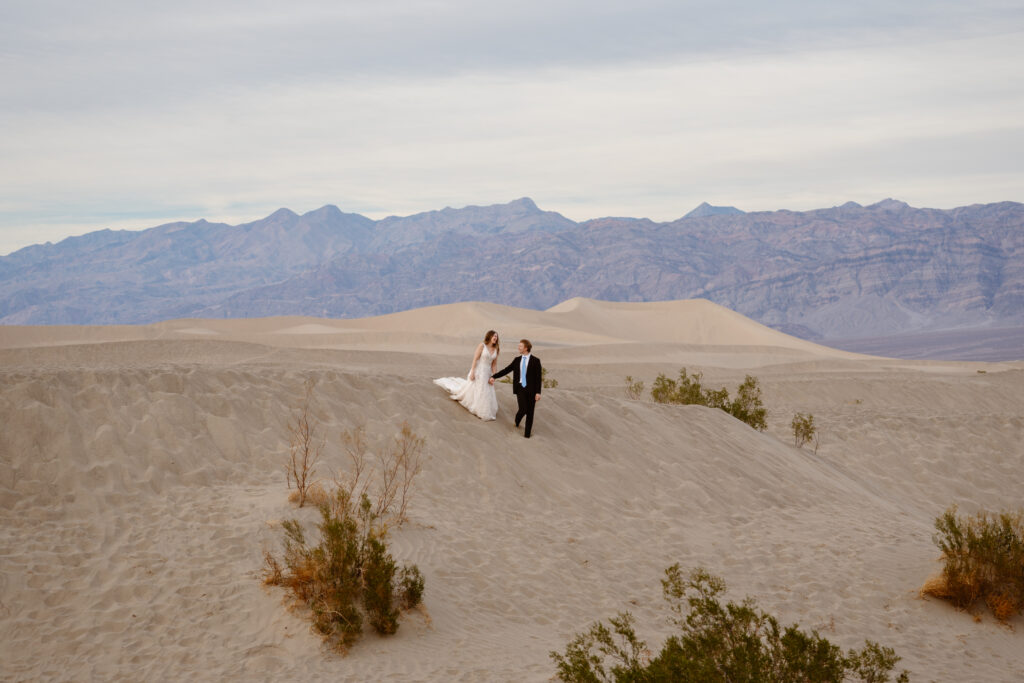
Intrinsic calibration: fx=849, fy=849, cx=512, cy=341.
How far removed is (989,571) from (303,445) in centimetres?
790

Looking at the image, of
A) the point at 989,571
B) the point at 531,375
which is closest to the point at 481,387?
the point at 531,375

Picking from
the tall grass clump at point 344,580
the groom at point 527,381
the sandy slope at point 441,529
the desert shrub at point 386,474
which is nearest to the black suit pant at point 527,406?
the groom at point 527,381

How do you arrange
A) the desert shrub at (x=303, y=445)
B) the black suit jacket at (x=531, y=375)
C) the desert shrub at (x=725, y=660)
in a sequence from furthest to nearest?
the black suit jacket at (x=531, y=375) → the desert shrub at (x=303, y=445) → the desert shrub at (x=725, y=660)

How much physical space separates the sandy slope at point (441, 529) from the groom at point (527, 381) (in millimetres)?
448

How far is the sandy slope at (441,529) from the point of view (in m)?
6.79

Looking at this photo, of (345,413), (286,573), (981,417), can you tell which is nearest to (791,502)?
(345,413)

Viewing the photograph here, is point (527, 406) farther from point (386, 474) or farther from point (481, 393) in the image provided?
point (386, 474)

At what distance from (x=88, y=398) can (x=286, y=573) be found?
14.7 feet

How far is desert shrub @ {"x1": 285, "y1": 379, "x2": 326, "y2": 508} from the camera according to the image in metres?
9.10

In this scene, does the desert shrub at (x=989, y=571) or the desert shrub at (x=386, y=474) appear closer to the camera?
the desert shrub at (x=989, y=571)

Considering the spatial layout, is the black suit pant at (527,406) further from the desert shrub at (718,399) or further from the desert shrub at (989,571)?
the desert shrub at (718,399)

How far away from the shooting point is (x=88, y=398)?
1041 cm

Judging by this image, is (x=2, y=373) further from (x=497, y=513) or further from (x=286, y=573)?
(x=497, y=513)

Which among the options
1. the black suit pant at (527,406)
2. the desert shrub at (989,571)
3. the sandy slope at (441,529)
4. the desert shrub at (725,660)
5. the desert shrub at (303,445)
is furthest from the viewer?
the black suit pant at (527,406)
